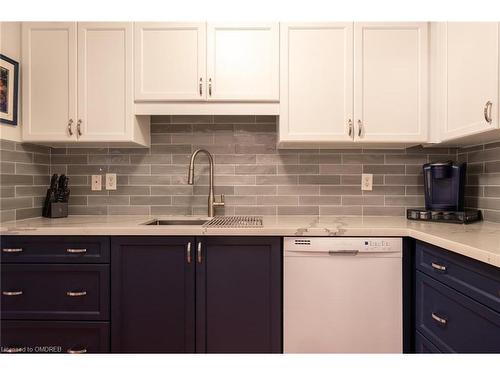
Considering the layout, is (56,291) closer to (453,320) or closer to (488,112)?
(453,320)

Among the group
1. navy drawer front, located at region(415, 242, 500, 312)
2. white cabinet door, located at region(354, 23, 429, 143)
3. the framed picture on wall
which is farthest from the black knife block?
navy drawer front, located at region(415, 242, 500, 312)

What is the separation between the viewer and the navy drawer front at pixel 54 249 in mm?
1727

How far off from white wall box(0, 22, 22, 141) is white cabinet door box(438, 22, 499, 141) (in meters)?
Answer: 2.42

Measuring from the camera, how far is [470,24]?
1579mm

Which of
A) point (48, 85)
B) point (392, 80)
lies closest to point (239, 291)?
point (392, 80)

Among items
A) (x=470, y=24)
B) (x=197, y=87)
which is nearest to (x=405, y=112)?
(x=470, y=24)

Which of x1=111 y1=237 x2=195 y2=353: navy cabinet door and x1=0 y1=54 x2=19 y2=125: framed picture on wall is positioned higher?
x1=0 y1=54 x2=19 y2=125: framed picture on wall

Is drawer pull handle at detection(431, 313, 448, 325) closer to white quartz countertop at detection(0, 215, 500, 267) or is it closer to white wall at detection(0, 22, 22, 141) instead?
white quartz countertop at detection(0, 215, 500, 267)

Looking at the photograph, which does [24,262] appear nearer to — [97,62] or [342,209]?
[97,62]

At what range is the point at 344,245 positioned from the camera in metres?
1.72

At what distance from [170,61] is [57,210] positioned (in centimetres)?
119

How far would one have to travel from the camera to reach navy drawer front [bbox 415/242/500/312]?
3.59 feet

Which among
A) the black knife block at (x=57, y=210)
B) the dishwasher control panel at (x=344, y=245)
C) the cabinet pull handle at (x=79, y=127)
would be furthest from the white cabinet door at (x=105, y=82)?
the dishwasher control panel at (x=344, y=245)

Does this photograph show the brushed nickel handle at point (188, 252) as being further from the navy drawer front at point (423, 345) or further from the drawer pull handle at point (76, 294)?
the navy drawer front at point (423, 345)
